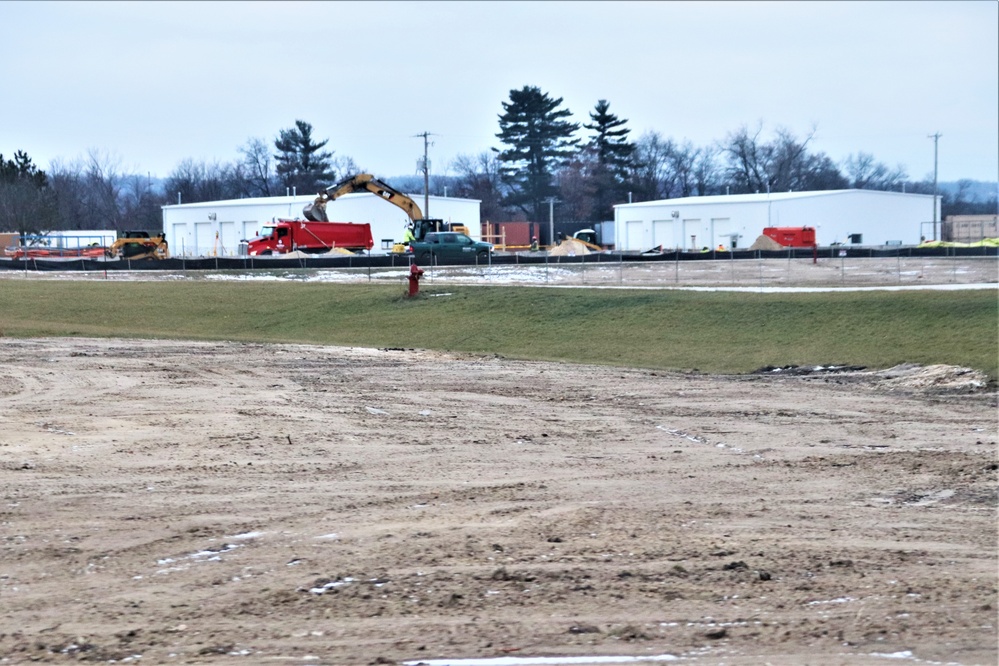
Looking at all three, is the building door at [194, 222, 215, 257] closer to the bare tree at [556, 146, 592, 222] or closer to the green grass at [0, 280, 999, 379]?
the bare tree at [556, 146, 592, 222]

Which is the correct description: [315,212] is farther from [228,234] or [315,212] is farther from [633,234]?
[633,234]

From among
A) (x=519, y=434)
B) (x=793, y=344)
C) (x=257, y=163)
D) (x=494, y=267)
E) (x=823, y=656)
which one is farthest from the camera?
(x=257, y=163)

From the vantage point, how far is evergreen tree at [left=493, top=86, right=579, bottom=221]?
11862 cm

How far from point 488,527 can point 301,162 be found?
118752mm

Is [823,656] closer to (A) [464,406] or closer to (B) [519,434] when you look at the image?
(B) [519,434]

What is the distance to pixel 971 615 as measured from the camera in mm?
7383

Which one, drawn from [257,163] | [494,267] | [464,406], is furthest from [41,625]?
[257,163]

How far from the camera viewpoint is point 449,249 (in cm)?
5450

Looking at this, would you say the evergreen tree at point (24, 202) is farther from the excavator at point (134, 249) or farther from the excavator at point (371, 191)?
the excavator at point (371, 191)

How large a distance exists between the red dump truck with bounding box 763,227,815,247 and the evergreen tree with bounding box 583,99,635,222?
46.3 metres

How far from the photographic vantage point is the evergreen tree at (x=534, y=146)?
119 metres

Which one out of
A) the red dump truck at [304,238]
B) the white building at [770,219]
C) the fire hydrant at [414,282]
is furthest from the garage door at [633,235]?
the fire hydrant at [414,282]

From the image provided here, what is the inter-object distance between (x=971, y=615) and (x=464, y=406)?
9.92 meters

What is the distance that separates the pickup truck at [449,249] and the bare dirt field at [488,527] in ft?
119
